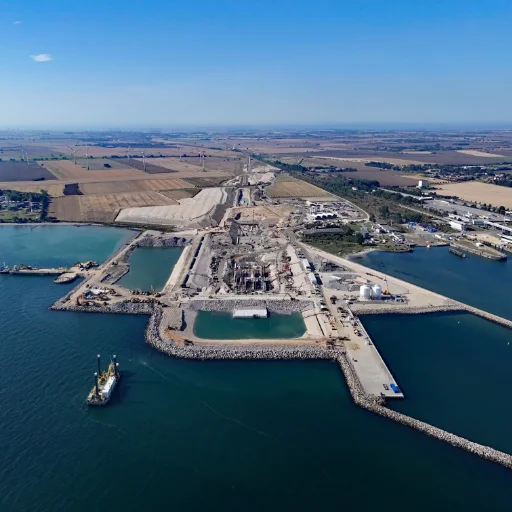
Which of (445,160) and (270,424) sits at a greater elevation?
(445,160)

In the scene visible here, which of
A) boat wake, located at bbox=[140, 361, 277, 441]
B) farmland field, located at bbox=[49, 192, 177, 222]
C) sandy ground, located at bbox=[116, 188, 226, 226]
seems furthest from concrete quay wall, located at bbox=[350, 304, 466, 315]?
farmland field, located at bbox=[49, 192, 177, 222]

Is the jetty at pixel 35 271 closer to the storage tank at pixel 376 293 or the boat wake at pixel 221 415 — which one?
the boat wake at pixel 221 415

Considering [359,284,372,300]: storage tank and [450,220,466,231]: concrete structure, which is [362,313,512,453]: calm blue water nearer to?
[359,284,372,300]: storage tank

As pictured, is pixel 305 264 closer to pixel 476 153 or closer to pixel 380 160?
pixel 380 160

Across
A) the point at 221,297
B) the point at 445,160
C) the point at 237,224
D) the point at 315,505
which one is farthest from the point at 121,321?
the point at 445,160

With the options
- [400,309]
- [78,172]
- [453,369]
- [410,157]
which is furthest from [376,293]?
[410,157]

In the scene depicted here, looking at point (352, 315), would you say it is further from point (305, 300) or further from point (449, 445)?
point (449, 445)
